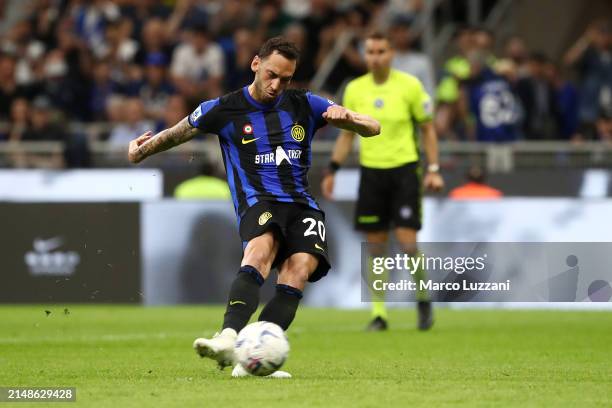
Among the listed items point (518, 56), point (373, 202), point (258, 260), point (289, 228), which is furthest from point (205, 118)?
point (518, 56)

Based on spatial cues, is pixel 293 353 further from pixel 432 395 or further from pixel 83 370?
pixel 432 395

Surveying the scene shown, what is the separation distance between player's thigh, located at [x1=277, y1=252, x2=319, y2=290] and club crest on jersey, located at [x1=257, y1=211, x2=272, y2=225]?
264mm

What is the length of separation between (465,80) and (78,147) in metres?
5.45

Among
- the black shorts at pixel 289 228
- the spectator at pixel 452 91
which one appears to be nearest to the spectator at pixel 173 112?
the spectator at pixel 452 91

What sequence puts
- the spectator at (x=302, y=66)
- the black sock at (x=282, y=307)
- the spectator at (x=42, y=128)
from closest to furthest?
the black sock at (x=282, y=307), the spectator at (x=42, y=128), the spectator at (x=302, y=66)

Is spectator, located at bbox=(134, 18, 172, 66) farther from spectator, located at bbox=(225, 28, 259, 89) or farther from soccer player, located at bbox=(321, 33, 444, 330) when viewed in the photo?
soccer player, located at bbox=(321, 33, 444, 330)

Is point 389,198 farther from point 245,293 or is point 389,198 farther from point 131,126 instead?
point 131,126

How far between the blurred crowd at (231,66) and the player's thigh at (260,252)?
991 cm

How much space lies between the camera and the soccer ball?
7.39 m

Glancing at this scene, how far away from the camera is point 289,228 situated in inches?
320

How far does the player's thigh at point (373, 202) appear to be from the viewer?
40.5ft

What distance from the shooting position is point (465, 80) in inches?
757

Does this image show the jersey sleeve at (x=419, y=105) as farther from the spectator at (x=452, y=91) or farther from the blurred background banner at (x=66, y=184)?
the spectator at (x=452, y=91)

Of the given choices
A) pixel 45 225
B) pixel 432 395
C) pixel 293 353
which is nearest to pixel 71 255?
pixel 45 225
